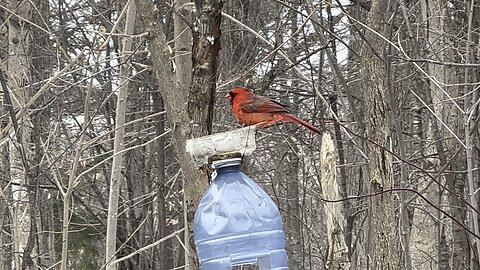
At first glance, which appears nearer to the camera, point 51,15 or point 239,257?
point 239,257

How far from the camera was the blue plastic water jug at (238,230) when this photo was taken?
104 inches

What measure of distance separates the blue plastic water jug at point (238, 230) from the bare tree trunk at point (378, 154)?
161 cm

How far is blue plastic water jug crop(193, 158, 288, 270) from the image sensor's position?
265 cm

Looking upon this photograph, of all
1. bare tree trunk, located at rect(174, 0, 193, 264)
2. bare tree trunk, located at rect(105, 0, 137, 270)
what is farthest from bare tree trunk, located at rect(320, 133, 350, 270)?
bare tree trunk, located at rect(105, 0, 137, 270)

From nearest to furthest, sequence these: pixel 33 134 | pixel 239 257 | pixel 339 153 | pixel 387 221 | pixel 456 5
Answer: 1. pixel 239 257
2. pixel 387 221
3. pixel 33 134
4. pixel 456 5
5. pixel 339 153

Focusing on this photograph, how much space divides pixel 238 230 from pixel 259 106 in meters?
0.75

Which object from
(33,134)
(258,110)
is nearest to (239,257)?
(258,110)

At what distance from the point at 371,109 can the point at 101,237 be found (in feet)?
24.8

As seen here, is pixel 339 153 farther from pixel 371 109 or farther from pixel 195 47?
pixel 195 47

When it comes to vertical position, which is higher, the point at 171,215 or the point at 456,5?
the point at 456,5

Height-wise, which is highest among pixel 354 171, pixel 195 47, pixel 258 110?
pixel 195 47

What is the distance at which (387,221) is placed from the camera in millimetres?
4324

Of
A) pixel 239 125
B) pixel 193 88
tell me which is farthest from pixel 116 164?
pixel 193 88

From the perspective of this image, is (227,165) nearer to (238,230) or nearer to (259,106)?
(238,230)
